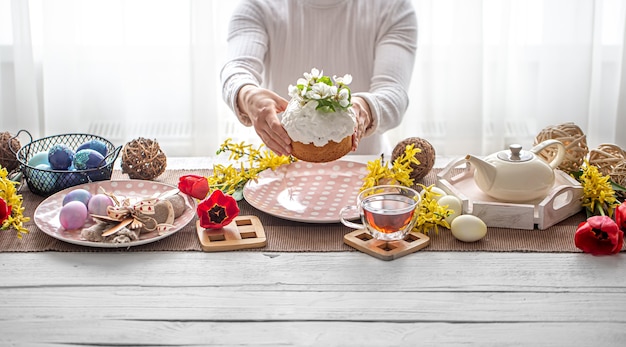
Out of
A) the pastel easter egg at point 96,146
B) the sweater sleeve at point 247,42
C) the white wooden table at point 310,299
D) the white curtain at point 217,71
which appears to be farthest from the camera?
the white curtain at point 217,71

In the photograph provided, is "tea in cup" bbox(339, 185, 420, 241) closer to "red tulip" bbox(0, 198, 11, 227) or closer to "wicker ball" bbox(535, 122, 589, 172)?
"wicker ball" bbox(535, 122, 589, 172)

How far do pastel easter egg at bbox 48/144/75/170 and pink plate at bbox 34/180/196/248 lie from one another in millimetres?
70

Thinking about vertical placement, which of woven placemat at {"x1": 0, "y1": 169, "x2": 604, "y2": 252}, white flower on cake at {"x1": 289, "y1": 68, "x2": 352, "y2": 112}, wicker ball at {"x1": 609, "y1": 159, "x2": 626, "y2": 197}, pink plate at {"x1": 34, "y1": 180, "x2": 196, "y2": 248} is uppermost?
white flower on cake at {"x1": 289, "y1": 68, "x2": 352, "y2": 112}

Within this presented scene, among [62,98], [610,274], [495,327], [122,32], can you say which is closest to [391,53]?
[610,274]

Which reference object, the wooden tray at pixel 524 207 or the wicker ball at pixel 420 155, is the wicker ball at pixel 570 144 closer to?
the wooden tray at pixel 524 207

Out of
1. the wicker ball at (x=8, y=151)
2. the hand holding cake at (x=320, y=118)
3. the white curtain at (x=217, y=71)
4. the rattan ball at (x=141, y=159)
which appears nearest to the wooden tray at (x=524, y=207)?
the hand holding cake at (x=320, y=118)

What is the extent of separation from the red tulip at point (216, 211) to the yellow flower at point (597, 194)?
0.69 m

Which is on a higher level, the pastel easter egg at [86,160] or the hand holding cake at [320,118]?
the hand holding cake at [320,118]

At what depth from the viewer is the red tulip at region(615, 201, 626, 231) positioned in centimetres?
144

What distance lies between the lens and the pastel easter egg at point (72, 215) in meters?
1.43

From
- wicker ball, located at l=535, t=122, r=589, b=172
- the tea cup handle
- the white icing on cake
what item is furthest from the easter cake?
wicker ball, located at l=535, t=122, r=589, b=172

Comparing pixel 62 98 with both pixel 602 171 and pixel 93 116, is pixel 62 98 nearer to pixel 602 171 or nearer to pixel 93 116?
pixel 93 116

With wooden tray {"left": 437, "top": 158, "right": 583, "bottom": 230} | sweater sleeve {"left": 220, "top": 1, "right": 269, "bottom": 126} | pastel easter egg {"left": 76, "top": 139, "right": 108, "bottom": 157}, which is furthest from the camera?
sweater sleeve {"left": 220, "top": 1, "right": 269, "bottom": 126}

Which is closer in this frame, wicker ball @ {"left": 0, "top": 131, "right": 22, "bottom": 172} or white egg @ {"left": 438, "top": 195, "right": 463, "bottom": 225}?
white egg @ {"left": 438, "top": 195, "right": 463, "bottom": 225}
